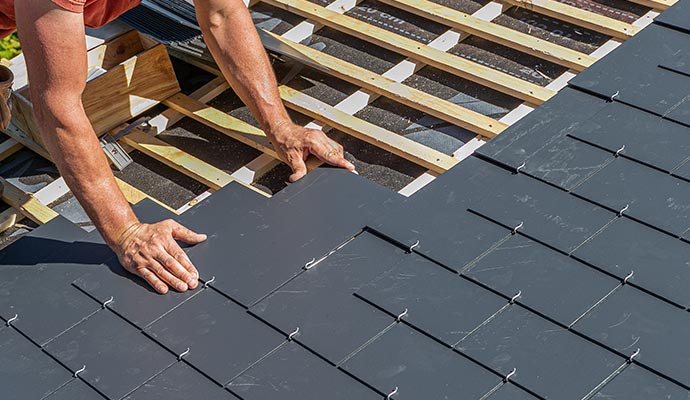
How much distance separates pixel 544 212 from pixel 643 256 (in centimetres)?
41

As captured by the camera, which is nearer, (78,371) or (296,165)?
(78,371)

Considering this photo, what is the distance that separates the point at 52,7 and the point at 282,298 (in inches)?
48.5

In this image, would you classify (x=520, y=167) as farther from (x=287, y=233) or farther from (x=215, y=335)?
(x=215, y=335)

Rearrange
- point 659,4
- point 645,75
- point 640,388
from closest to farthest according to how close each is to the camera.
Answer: point 640,388, point 645,75, point 659,4

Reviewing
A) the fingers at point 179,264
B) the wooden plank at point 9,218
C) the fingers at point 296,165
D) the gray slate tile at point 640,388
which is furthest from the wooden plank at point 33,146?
the gray slate tile at point 640,388

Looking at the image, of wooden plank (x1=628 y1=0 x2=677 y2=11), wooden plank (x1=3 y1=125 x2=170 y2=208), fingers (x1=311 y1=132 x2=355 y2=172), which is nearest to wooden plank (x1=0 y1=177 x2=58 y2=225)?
wooden plank (x1=3 y1=125 x2=170 y2=208)

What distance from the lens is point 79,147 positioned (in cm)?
395

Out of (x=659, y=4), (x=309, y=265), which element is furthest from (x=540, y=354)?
(x=659, y=4)

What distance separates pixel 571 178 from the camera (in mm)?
4152

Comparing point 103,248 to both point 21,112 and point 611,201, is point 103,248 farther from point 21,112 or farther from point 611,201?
point 611,201

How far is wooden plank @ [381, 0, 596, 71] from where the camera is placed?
529 cm

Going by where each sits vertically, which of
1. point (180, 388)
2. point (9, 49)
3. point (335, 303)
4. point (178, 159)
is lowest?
point (9, 49)

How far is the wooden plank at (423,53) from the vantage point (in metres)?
5.14

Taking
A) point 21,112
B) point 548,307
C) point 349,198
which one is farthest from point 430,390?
point 21,112
